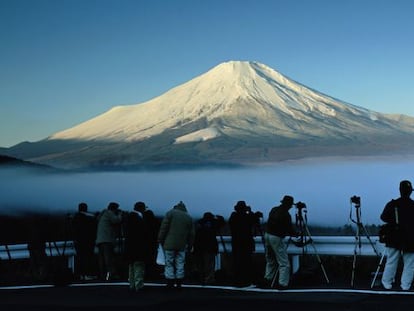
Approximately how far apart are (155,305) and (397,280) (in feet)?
16.7

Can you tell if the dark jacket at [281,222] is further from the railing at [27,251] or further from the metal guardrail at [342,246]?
the railing at [27,251]

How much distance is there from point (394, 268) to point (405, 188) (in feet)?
4.30

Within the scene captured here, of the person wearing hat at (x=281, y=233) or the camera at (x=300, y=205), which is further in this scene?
the camera at (x=300, y=205)

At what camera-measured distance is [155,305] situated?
1364 centimetres

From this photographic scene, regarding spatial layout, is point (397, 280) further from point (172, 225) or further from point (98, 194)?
point (98, 194)

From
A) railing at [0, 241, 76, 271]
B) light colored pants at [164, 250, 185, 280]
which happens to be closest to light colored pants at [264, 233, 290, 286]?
light colored pants at [164, 250, 185, 280]

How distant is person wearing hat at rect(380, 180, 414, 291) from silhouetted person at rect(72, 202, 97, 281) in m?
6.38

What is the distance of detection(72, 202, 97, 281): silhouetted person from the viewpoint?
741 inches

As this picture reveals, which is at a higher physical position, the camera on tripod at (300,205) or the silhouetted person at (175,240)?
the camera on tripod at (300,205)

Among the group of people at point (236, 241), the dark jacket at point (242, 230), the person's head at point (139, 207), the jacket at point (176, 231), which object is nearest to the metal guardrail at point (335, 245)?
the group of people at point (236, 241)

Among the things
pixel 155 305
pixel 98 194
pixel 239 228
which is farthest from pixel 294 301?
pixel 98 194

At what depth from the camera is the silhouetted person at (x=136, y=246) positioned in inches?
628

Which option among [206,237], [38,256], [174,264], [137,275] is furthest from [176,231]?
[38,256]

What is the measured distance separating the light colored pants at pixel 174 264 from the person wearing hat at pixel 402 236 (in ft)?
11.2
